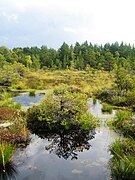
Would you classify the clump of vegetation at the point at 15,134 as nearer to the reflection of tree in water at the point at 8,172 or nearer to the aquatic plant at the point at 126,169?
the reflection of tree in water at the point at 8,172

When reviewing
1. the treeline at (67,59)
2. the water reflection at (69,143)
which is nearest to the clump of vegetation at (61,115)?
the water reflection at (69,143)

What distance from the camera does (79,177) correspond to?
7.75 metres

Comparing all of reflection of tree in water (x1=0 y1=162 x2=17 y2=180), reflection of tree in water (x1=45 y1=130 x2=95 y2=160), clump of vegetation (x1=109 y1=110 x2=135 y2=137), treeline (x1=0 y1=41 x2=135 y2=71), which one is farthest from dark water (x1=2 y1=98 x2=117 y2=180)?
treeline (x1=0 y1=41 x2=135 y2=71)

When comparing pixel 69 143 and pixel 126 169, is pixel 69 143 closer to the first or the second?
pixel 69 143

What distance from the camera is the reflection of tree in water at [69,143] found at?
31.8 ft

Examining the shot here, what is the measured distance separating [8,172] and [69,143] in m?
3.34

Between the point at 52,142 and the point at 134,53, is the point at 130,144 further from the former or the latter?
the point at 134,53

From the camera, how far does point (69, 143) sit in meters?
10.6

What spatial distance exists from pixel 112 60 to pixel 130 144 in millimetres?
40513

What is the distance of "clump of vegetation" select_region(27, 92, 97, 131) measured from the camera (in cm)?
1182

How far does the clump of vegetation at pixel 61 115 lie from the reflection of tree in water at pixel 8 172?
356 centimetres

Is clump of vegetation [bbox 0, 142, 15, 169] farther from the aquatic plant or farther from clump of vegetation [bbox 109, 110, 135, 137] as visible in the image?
clump of vegetation [bbox 109, 110, 135, 137]

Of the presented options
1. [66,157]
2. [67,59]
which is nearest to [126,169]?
[66,157]

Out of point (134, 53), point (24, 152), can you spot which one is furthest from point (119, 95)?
point (134, 53)
